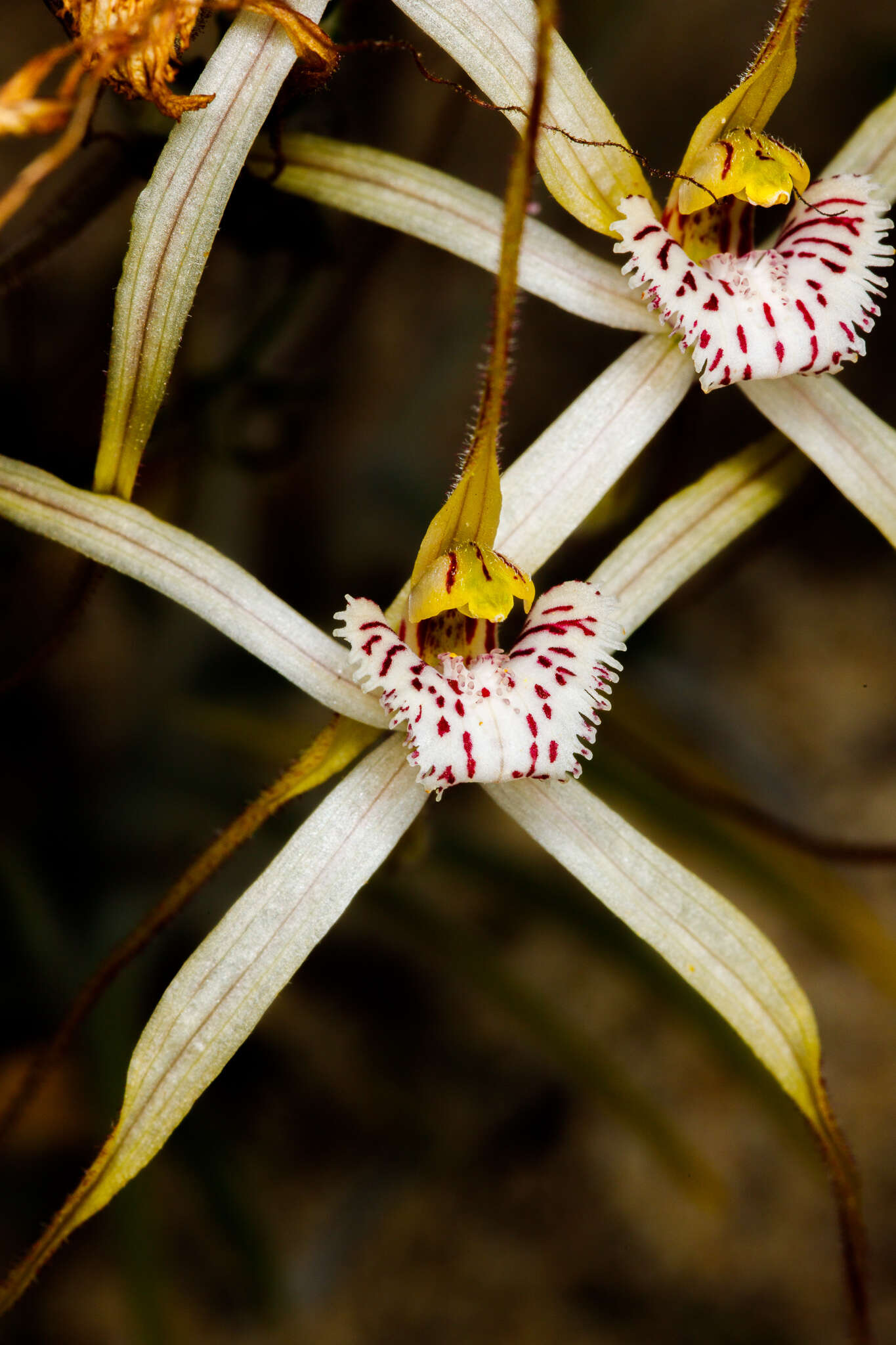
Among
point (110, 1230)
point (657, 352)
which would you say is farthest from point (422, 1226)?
point (657, 352)

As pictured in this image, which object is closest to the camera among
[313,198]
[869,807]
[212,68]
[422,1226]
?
[212,68]

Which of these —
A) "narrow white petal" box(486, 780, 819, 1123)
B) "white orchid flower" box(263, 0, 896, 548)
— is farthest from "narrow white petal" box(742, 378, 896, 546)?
"narrow white petal" box(486, 780, 819, 1123)

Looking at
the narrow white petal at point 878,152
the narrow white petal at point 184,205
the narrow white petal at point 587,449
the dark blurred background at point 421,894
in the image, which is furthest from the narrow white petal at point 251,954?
the narrow white petal at point 878,152

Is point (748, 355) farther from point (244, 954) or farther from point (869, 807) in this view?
point (869, 807)

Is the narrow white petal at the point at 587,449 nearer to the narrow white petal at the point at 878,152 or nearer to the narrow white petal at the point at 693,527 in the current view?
the narrow white petal at the point at 693,527

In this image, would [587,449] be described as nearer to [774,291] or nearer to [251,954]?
[774,291]
